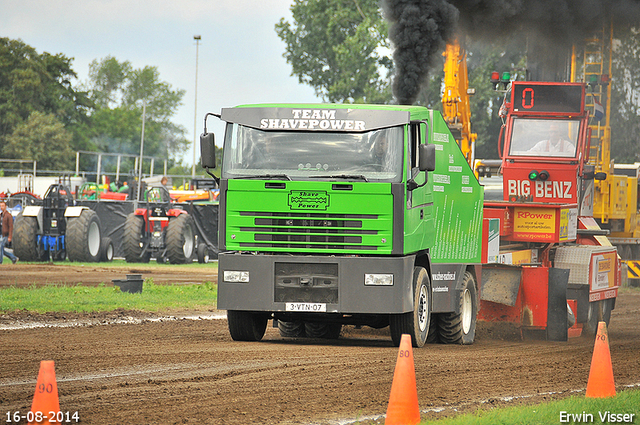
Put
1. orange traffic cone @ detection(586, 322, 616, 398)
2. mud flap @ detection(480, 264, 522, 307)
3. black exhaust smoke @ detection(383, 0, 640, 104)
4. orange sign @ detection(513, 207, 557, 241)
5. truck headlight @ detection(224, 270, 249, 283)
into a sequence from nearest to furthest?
orange traffic cone @ detection(586, 322, 616, 398) → truck headlight @ detection(224, 270, 249, 283) → mud flap @ detection(480, 264, 522, 307) → orange sign @ detection(513, 207, 557, 241) → black exhaust smoke @ detection(383, 0, 640, 104)

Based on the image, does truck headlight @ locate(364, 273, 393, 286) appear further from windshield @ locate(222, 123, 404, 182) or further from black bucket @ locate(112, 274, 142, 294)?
black bucket @ locate(112, 274, 142, 294)

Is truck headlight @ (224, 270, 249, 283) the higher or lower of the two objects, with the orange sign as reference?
lower

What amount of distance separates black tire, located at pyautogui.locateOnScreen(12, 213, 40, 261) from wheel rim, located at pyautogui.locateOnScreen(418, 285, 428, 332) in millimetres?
19237

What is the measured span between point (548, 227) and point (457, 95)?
622 centimetres

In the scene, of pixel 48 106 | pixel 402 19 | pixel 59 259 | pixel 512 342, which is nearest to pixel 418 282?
pixel 512 342

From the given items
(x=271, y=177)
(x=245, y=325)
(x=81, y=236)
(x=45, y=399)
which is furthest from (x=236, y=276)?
(x=81, y=236)

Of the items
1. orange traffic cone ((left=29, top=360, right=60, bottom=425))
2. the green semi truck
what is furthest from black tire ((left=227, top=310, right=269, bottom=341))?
orange traffic cone ((left=29, top=360, right=60, bottom=425))

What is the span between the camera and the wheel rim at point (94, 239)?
29.7 metres

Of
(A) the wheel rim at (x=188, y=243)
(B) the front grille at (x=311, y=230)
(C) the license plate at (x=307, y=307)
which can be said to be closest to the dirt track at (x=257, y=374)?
(C) the license plate at (x=307, y=307)

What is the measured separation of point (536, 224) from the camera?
16.0 metres

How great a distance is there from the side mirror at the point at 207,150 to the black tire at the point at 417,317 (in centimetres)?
300

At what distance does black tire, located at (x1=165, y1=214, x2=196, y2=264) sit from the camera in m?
29.4

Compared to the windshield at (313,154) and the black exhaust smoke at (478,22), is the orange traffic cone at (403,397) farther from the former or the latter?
the black exhaust smoke at (478,22)

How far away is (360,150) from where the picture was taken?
37.4 ft
